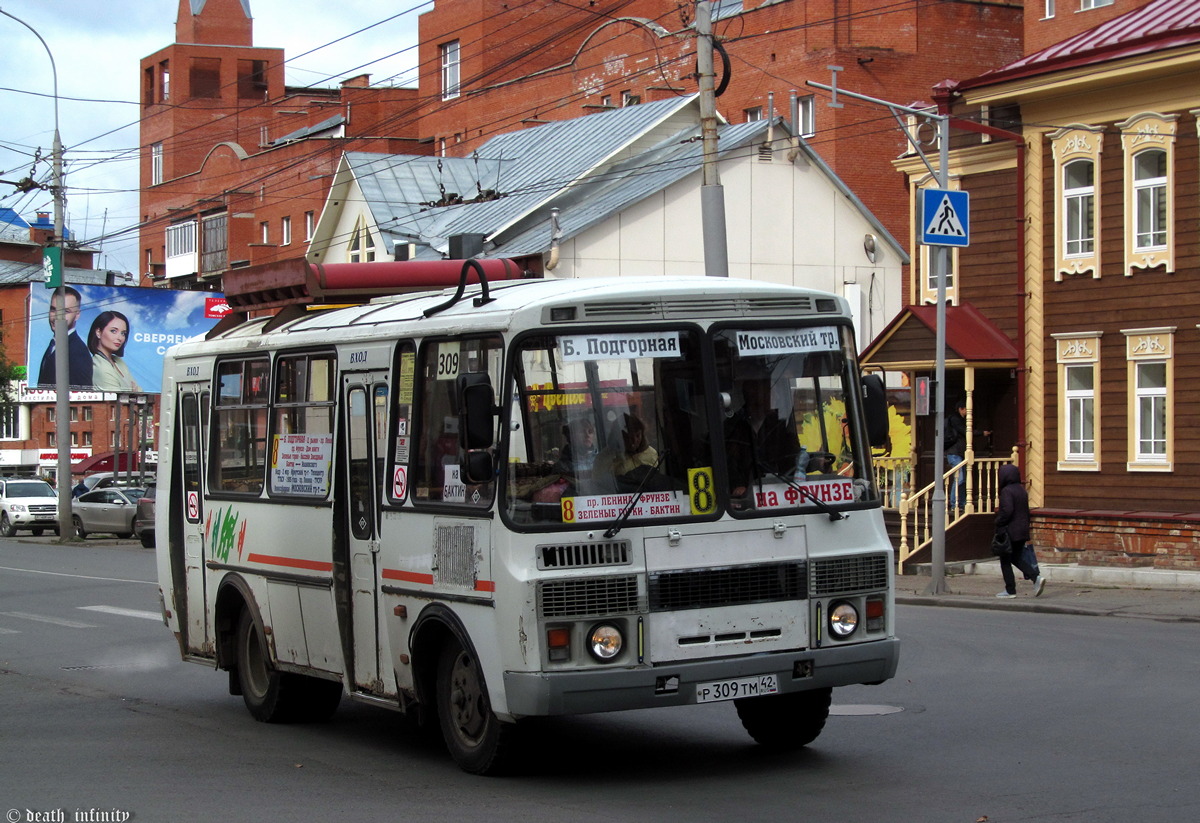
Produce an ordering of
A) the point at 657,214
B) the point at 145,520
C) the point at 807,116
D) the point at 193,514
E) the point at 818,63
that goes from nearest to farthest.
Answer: the point at 193,514
the point at 145,520
the point at 657,214
the point at 818,63
the point at 807,116

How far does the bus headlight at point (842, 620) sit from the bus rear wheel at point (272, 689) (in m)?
3.94

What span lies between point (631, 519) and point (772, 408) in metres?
1.06

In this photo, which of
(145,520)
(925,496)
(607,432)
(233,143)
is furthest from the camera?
(233,143)

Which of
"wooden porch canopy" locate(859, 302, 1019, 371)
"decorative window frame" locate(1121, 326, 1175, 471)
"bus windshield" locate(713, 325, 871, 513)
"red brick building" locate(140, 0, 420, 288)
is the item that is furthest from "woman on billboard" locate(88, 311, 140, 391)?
"bus windshield" locate(713, 325, 871, 513)

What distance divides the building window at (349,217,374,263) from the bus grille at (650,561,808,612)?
1490 inches

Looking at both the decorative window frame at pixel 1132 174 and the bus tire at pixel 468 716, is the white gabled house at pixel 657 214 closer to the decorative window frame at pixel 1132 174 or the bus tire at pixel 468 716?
the decorative window frame at pixel 1132 174

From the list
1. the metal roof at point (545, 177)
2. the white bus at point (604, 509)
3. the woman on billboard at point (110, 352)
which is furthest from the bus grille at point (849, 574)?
the woman on billboard at point (110, 352)

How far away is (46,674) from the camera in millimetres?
14469

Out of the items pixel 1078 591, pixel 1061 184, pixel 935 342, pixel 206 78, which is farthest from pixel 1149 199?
pixel 206 78

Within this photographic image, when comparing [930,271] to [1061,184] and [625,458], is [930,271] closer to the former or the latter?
[1061,184]

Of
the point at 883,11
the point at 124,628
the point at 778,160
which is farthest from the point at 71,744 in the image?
the point at 883,11

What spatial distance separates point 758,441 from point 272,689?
4.35 m

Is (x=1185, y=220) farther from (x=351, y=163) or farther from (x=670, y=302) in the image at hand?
(x=351, y=163)

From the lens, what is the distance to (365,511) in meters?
9.71
